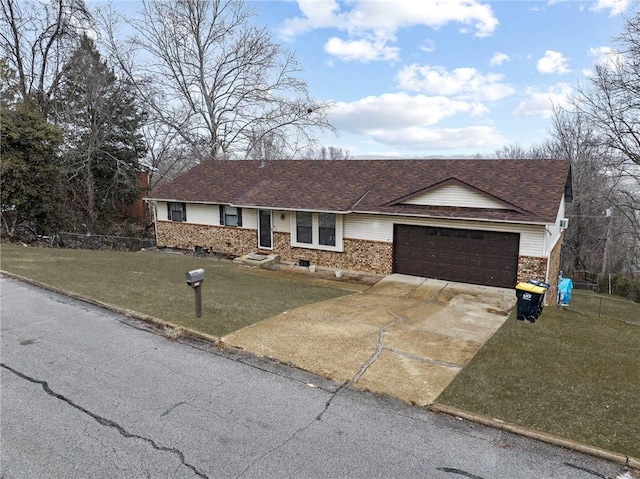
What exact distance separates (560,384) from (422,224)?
852 cm

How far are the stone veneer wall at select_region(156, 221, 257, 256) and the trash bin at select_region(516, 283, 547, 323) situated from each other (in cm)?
1150

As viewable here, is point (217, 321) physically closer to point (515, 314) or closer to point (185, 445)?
point (185, 445)

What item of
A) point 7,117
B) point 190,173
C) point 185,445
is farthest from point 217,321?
point 7,117

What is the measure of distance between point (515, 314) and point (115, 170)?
2598 cm

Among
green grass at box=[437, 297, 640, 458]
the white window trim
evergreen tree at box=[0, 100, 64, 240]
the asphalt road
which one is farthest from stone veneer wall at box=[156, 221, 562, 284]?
the asphalt road

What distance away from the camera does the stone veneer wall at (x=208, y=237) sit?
733 inches

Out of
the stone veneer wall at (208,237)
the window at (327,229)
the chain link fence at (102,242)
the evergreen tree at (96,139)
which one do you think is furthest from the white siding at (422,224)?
the evergreen tree at (96,139)

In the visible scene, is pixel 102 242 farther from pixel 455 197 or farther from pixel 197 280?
pixel 455 197

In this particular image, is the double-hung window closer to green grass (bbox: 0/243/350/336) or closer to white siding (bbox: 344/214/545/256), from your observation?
white siding (bbox: 344/214/545/256)

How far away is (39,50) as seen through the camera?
25484 millimetres

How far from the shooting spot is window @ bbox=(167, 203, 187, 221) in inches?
812

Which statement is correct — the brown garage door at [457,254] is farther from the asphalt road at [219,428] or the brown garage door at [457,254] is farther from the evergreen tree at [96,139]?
the evergreen tree at [96,139]

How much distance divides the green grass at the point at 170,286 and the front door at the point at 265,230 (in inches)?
65.5

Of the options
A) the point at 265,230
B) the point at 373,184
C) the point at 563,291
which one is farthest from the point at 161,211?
the point at 563,291
